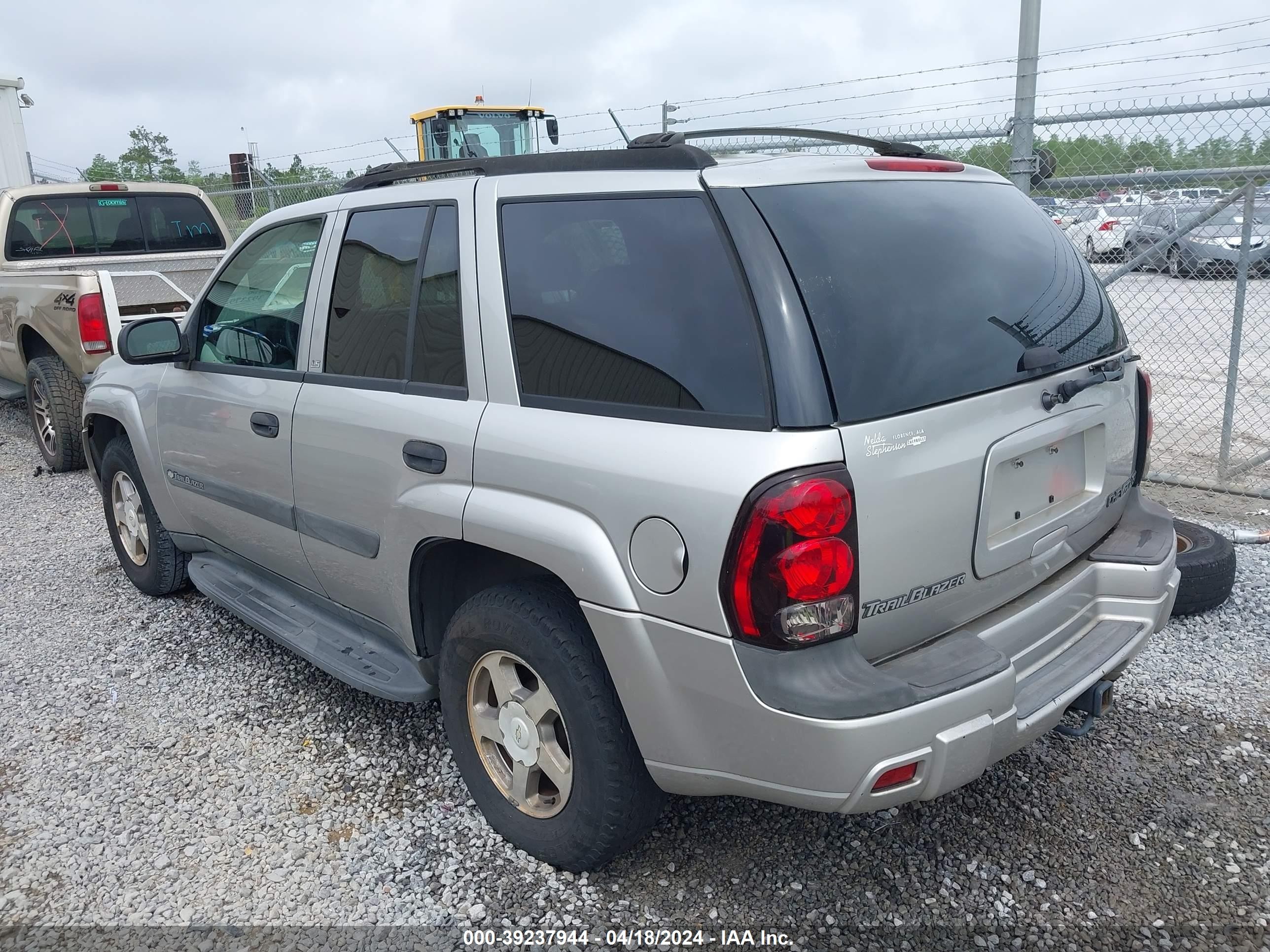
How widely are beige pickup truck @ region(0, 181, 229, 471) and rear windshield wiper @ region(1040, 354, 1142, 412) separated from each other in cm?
590

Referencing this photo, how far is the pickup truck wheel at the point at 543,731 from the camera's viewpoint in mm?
2365

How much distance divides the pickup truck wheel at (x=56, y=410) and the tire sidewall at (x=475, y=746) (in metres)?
5.54

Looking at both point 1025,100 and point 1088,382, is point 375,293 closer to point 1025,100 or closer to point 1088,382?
point 1088,382

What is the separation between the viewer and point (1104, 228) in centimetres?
647

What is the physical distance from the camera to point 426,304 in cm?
283

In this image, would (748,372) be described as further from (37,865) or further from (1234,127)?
(1234,127)

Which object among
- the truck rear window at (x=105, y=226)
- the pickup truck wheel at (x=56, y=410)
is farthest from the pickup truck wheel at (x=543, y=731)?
the truck rear window at (x=105, y=226)

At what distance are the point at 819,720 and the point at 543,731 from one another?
871 millimetres

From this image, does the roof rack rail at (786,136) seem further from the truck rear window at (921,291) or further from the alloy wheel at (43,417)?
the alloy wheel at (43,417)

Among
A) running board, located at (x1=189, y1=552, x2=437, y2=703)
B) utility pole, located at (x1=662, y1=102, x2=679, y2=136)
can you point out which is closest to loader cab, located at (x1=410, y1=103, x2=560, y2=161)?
utility pole, located at (x1=662, y1=102, x2=679, y2=136)

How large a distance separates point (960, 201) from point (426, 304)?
1541 mm

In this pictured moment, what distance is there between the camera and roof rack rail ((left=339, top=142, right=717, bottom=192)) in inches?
92.3

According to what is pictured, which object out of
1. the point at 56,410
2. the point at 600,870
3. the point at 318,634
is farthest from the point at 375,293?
the point at 56,410

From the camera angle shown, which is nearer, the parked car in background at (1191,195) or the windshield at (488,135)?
the parked car in background at (1191,195)
